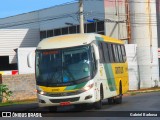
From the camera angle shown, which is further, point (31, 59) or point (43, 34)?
point (43, 34)

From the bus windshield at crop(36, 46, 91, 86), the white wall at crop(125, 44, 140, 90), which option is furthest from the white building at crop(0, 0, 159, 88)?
the bus windshield at crop(36, 46, 91, 86)

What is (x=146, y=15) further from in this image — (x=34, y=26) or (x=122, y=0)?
(x=34, y=26)

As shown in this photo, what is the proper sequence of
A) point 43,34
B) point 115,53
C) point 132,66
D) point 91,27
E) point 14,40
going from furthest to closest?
point 43,34 < point 14,40 < point 91,27 < point 132,66 < point 115,53

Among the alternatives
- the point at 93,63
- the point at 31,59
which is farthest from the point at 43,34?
the point at 93,63

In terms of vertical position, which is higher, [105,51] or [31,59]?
[105,51]

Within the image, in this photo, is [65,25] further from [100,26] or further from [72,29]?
[100,26]

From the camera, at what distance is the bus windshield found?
20094 millimetres

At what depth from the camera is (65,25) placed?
58812mm

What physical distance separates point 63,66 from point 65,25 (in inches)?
1528

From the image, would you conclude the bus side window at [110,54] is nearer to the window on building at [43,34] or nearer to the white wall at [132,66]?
the white wall at [132,66]

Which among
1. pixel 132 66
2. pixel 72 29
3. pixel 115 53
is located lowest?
pixel 132 66

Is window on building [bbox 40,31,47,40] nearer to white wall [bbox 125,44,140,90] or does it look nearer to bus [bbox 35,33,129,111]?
white wall [bbox 125,44,140,90]

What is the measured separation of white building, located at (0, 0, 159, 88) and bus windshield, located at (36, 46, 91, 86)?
2302 cm

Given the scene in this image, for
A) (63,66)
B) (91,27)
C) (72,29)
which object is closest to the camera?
(63,66)
